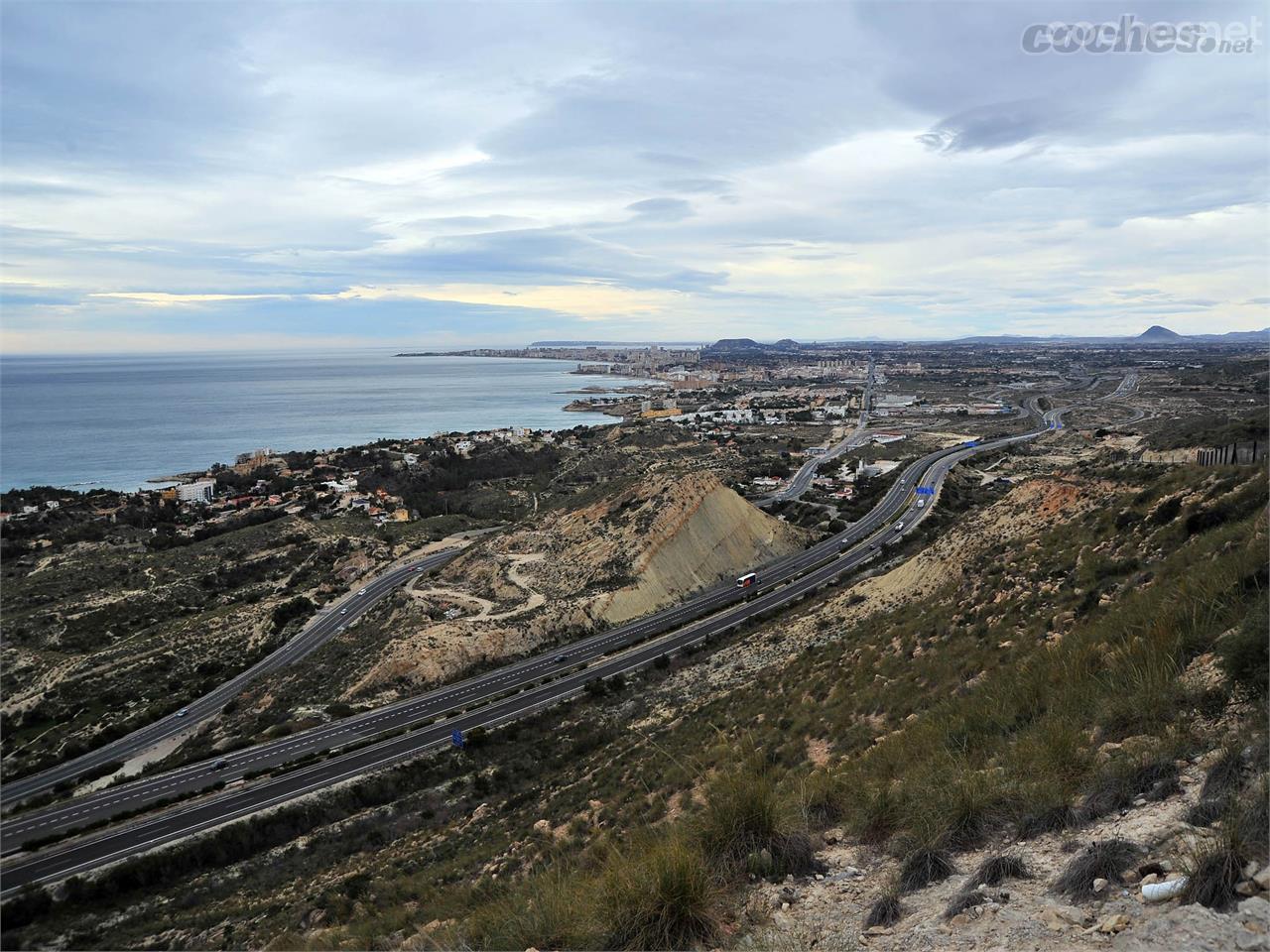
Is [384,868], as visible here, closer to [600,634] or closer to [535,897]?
[535,897]

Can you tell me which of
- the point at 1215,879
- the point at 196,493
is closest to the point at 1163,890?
the point at 1215,879

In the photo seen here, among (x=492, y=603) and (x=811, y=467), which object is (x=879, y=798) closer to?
(x=492, y=603)

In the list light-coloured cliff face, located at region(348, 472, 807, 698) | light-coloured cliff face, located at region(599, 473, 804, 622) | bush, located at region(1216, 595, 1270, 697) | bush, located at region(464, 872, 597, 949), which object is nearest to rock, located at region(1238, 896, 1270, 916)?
bush, located at region(1216, 595, 1270, 697)

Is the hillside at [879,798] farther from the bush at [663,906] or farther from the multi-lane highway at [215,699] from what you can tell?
the multi-lane highway at [215,699]

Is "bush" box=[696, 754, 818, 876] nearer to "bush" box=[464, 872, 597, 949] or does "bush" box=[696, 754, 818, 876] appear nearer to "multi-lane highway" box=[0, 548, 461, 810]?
"bush" box=[464, 872, 597, 949]

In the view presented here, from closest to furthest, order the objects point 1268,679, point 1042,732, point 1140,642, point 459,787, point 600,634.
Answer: point 1268,679 < point 1042,732 < point 1140,642 < point 459,787 < point 600,634

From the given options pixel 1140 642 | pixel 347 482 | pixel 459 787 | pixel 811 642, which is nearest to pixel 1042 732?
pixel 1140 642

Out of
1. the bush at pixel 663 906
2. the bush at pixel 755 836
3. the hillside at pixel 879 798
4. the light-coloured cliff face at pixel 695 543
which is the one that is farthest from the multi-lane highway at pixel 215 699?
the bush at pixel 663 906
